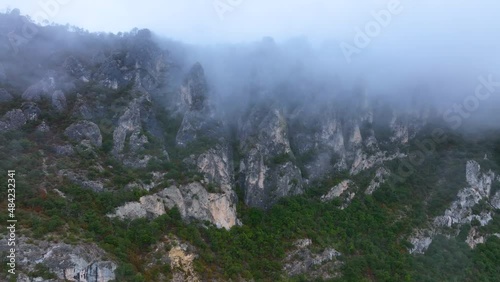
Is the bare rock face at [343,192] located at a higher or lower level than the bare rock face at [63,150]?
lower

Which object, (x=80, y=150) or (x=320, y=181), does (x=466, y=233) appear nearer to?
(x=320, y=181)

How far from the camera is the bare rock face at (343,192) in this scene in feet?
349

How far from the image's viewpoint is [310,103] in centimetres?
12694

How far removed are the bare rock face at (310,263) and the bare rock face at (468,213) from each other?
66.6 feet

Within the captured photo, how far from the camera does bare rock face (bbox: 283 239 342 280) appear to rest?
86625 millimetres

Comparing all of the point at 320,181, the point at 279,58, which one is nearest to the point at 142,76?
the point at 279,58

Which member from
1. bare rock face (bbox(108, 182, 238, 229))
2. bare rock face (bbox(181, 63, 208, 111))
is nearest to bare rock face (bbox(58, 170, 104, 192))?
bare rock face (bbox(108, 182, 238, 229))

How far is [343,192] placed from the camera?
107812 mm

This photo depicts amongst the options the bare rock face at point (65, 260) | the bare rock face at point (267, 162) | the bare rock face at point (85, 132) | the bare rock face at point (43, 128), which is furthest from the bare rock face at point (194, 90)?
the bare rock face at point (65, 260)

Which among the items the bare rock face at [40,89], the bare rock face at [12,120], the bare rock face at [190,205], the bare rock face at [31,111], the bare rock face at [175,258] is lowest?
the bare rock face at [175,258]

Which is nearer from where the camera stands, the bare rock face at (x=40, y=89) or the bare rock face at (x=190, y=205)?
the bare rock face at (x=190, y=205)

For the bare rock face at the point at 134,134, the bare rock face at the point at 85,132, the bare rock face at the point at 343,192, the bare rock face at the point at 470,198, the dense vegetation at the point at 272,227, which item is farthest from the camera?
the bare rock face at the point at 343,192

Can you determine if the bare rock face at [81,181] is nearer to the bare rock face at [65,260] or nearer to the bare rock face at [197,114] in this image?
the bare rock face at [65,260]

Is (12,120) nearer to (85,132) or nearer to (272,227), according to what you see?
(85,132)
